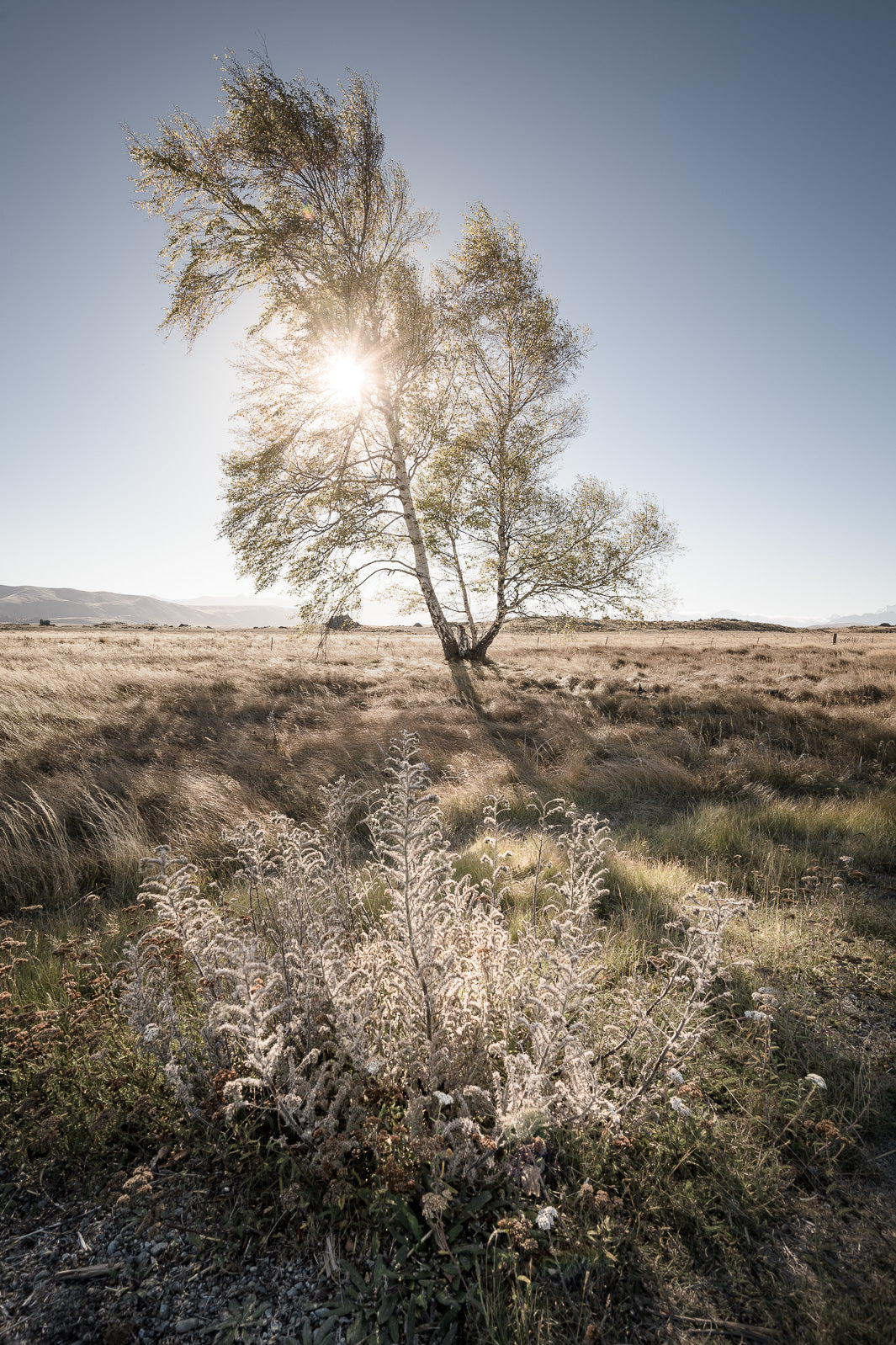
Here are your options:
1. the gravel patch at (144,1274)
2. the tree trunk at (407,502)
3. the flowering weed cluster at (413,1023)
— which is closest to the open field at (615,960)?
the gravel patch at (144,1274)

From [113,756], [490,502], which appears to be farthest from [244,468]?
[113,756]

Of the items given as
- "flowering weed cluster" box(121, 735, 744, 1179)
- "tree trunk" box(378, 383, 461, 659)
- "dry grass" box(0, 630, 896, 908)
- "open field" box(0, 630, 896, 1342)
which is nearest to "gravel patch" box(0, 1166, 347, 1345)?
"open field" box(0, 630, 896, 1342)

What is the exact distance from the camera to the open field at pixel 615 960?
1489 millimetres

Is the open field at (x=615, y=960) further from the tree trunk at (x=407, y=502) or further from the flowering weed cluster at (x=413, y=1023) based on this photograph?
the tree trunk at (x=407, y=502)

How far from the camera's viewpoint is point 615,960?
2822 mm

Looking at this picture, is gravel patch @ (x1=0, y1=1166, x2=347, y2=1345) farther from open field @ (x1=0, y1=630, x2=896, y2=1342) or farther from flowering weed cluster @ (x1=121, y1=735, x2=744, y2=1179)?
flowering weed cluster @ (x1=121, y1=735, x2=744, y2=1179)

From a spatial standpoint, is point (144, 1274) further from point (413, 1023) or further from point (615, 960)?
point (615, 960)

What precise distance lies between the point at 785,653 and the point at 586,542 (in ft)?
50.7

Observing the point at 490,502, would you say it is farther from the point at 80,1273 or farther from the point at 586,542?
the point at 80,1273

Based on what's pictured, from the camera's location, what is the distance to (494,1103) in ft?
6.48

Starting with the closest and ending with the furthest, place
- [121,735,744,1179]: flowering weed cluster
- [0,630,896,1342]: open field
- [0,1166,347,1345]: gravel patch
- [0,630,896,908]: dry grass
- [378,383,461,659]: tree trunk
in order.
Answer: [0,1166,347,1345]: gravel patch < [0,630,896,1342]: open field < [121,735,744,1179]: flowering weed cluster < [0,630,896,908]: dry grass < [378,383,461,659]: tree trunk

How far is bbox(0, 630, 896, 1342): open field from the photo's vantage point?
1.49m

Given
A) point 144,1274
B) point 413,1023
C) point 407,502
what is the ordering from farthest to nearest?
point 407,502
point 413,1023
point 144,1274

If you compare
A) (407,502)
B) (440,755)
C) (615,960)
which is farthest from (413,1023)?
(407,502)
